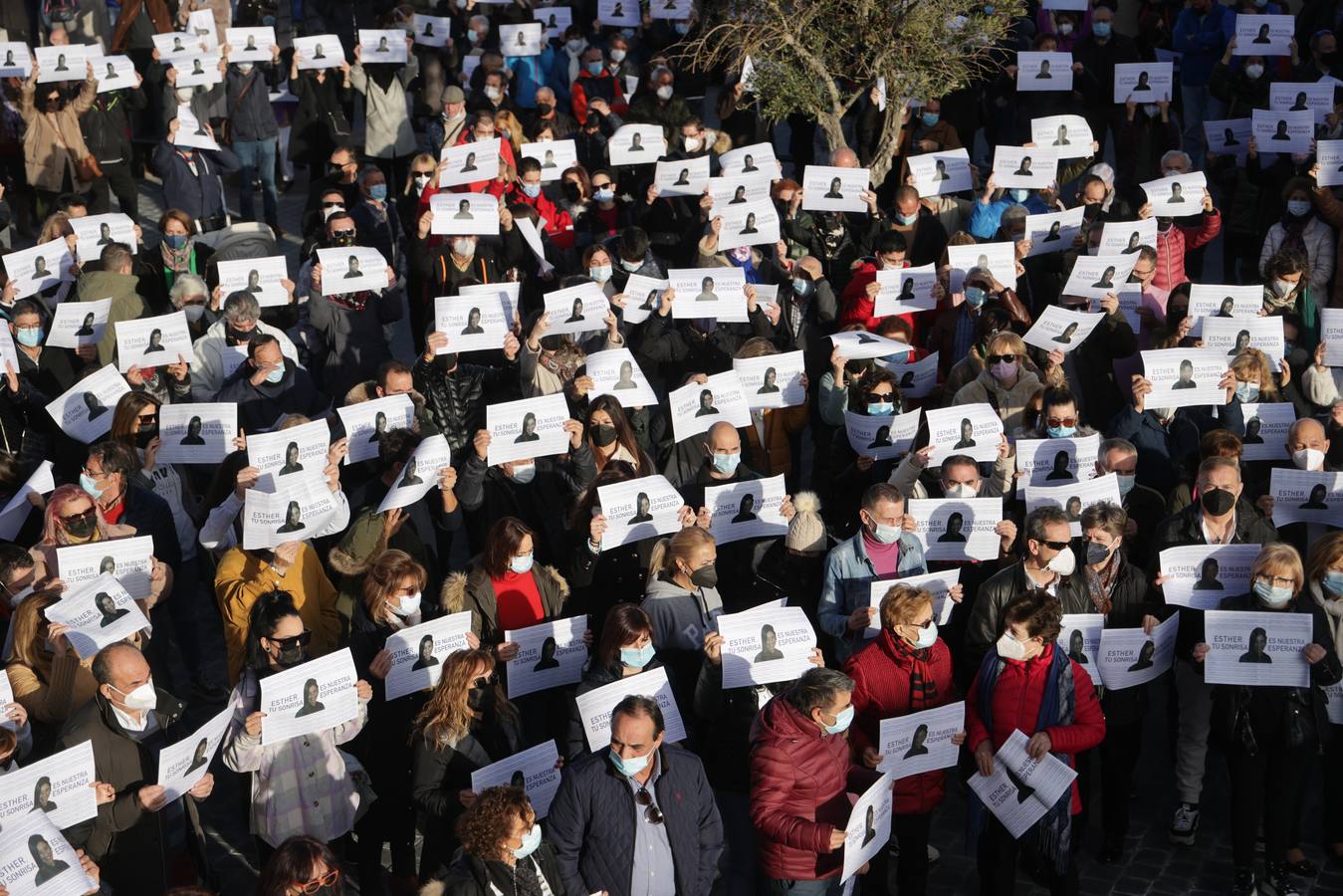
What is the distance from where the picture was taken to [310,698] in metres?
7.82

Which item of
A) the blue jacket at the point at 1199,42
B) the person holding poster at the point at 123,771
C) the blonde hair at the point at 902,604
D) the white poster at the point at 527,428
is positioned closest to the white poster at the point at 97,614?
the person holding poster at the point at 123,771

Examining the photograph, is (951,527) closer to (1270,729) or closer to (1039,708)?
(1039,708)

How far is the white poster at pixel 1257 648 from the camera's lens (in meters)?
8.19

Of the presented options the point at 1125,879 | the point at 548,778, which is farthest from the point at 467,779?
the point at 1125,879

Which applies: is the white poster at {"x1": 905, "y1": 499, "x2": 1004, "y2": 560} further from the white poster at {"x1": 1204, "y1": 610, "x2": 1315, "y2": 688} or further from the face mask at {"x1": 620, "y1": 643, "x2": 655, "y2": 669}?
the face mask at {"x1": 620, "y1": 643, "x2": 655, "y2": 669}

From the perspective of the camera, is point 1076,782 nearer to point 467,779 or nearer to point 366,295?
point 467,779

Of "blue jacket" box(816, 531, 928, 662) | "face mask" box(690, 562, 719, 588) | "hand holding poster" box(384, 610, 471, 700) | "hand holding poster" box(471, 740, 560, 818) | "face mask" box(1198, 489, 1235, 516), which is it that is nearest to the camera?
"hand holding poster" box(471, 740, 560, 818)

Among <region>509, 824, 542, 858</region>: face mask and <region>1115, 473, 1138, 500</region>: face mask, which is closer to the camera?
<region>509, 824, 542, 858</region>: face mask

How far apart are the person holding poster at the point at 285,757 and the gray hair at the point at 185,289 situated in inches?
215

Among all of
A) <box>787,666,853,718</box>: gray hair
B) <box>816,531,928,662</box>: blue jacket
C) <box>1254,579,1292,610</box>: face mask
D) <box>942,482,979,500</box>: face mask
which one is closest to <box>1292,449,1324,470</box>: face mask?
<box>1254,579,1292,610</box>: face mask

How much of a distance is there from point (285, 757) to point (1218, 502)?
5.03 metres

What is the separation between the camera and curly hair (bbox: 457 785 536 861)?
6.52m

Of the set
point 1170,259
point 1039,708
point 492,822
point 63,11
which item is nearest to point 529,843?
point 492,822

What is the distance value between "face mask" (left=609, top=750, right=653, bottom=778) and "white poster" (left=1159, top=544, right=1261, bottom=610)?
3.26 metres
